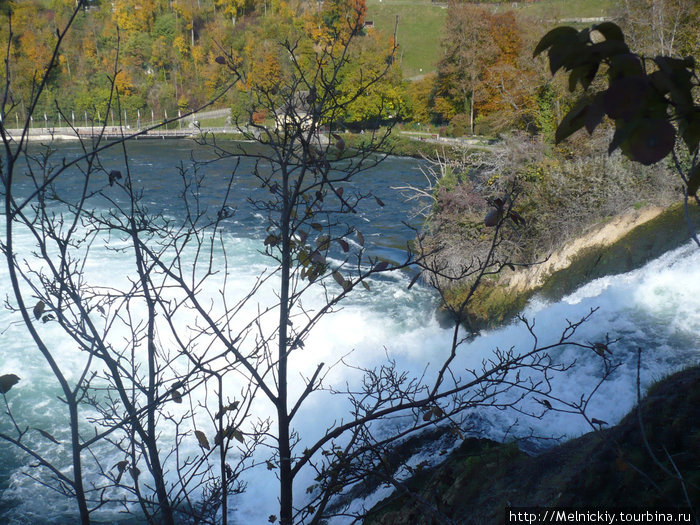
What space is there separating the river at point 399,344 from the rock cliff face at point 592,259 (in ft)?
Result: 1.44

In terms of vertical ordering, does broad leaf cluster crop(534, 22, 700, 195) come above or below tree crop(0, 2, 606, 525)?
above

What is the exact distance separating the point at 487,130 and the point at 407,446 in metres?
30.0

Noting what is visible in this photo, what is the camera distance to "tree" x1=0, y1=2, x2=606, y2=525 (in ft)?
8.07

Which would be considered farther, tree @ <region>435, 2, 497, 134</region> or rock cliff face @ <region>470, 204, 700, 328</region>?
tree @ <region>435, 2, 497, 134</region>

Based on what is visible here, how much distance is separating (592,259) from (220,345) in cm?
735

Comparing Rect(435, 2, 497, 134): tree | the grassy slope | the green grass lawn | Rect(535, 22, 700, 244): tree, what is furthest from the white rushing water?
the green grass lawn

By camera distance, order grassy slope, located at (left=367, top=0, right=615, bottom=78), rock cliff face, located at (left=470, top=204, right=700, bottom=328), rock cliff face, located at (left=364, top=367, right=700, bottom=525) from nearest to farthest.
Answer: rock cliff face, located at (left=364, top=367, right=700, bottom=525)
rock cliff face, located at (left=470, top=204, right=700, bottom=328)
grassy slope, located at (left=367, top=0, right=615, bottom=78)

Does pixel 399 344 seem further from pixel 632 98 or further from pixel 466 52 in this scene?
pixel 466 52

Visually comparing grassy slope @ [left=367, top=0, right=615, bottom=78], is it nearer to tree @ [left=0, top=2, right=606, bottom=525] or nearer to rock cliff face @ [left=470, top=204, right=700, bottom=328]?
tree @ [left=0, top=2, right=606, bottom=525]

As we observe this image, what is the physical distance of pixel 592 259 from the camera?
11.3m

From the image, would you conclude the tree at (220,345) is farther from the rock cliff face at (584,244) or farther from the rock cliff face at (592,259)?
the rock cliff face at (584,244)

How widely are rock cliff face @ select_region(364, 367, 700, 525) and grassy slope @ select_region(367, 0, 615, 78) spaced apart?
163 feet

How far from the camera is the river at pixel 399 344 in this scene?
23.2 ft

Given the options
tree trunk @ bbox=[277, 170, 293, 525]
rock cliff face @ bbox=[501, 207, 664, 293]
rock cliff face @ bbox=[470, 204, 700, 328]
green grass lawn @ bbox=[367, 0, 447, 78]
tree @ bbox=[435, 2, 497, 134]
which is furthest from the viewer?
green grass lawn @ bbox=[367, 0, 447, 78]
